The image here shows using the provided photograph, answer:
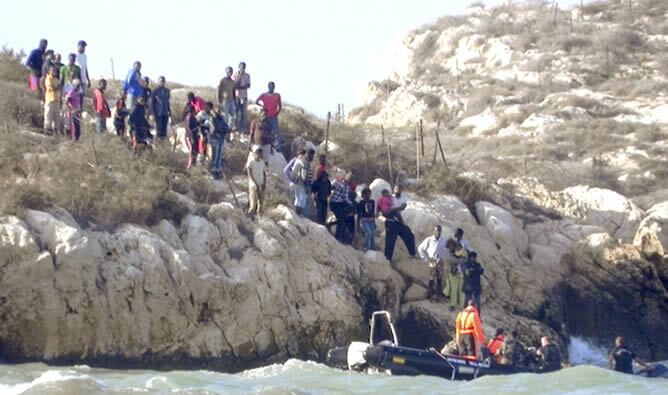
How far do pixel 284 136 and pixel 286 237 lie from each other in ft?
20.2

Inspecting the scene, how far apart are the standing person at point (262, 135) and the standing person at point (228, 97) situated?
107cm

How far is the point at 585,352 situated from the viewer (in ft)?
109

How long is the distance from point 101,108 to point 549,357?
10.8 metres

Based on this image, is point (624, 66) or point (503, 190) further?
point (624, 66)

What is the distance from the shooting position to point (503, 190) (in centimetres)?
3706

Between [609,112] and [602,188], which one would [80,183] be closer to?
[602,188]

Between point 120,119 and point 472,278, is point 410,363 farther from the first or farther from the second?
point 120,119

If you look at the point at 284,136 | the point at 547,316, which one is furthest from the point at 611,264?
the point at 284,136

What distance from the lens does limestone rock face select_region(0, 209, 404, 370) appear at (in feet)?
86.7

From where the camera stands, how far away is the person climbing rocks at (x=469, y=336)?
87.8 ft

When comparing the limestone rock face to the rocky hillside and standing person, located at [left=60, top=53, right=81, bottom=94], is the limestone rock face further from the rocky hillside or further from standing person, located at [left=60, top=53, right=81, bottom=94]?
the rocky hillside

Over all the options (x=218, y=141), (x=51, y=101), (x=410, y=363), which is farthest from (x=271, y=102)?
(x=410, y=363)

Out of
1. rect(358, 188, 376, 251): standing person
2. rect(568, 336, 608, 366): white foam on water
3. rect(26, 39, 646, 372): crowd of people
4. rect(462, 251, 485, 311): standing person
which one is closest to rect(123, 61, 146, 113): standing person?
rect(26, 39, 646, 372): crowd of people

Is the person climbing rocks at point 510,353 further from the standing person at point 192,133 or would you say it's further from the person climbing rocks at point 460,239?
the standing person at point 192,133
